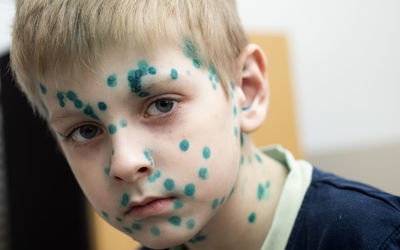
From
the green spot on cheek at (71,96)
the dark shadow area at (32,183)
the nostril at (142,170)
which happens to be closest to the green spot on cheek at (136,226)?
the nostril at (142,170)

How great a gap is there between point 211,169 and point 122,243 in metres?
0.99

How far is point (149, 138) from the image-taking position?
1.96 ft

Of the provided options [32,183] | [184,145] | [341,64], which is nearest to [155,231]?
[184,145]

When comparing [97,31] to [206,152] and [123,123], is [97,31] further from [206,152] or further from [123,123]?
[206,152]

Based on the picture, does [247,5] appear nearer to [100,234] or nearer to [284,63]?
[284,63]

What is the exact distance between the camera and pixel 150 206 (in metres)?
0.61

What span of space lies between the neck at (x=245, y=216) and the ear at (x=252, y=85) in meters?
0.06

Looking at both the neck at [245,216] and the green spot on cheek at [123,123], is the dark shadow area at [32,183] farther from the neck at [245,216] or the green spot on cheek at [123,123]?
the green spot on cheek at [123,123]

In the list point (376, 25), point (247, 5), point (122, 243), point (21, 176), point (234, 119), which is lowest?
point (122, 243)

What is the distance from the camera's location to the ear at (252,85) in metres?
0.75

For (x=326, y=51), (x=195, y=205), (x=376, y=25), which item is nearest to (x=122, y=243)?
(x=195, y=205)

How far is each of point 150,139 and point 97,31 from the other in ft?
0.58

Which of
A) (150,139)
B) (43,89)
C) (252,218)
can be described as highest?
(43,89)

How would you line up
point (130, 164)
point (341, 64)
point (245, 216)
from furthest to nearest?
point (341, 64) → point (245, 216) → point (130, 164)
